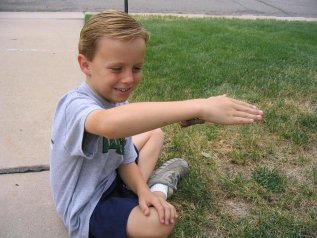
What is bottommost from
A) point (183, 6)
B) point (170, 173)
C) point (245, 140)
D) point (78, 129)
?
point (183, 6)

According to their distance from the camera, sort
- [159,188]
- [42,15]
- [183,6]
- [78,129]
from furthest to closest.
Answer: [183,6] < [42,15] < [159,188] < [78,129]

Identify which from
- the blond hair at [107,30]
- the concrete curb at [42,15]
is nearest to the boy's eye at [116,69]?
the blond hair at [107,30]

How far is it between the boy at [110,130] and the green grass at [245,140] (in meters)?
0.35

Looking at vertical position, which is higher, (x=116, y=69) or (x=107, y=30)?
(x=107, y=30)

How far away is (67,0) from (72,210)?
9.12 meters

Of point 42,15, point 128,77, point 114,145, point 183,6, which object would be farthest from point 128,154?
point 183,6

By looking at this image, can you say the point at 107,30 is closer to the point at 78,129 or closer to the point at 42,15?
the point at 78,129

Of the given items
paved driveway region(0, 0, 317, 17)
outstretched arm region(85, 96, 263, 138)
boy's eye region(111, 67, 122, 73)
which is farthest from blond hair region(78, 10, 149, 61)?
paved driveway region(0, 0, 317, 17)

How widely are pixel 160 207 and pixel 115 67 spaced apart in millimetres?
616

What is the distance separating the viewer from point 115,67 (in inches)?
67.2

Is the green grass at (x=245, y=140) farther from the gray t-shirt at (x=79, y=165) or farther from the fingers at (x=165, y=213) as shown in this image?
the gray t-shirt at (x=79, y=165)

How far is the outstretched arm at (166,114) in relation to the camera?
1456 mm

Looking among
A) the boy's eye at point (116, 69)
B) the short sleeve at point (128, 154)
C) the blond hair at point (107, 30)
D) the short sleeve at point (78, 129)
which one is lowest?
the short sleeve at point (128, 154)

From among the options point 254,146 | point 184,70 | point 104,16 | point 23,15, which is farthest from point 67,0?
point 104,16
